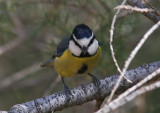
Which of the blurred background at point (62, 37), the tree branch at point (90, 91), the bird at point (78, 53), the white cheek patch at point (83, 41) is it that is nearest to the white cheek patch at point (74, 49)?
the bird at point (78, 53)

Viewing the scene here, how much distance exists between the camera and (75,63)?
2893 millimetres

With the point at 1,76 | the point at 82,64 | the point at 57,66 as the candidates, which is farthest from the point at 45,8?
the point at 1,76

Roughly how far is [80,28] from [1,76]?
101 inches

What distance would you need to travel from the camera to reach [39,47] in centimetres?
429

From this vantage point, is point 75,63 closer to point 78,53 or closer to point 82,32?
point 78,53

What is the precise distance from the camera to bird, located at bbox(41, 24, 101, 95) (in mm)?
2648

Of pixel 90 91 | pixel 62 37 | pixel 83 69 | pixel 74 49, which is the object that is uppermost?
pixel 62 37

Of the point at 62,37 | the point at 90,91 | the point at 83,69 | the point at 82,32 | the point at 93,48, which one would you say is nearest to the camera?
the point at 90,91

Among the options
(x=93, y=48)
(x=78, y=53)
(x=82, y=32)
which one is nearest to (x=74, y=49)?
(x=78, y=53)

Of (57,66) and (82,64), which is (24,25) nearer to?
(57,66)

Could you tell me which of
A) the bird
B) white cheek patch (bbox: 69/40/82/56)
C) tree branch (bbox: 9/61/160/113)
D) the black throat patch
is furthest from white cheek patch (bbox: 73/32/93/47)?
tree branch (bbox: 9/61/160/113)

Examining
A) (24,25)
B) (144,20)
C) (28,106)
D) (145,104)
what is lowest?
(28,106)

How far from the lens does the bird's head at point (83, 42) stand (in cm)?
263

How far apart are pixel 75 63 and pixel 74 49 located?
0.41 ft
